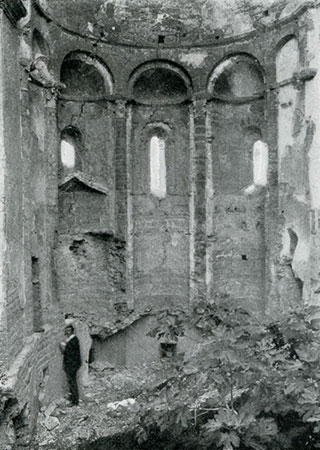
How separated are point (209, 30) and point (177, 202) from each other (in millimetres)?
4181

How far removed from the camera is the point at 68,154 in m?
11.4

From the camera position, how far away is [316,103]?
1016 cm

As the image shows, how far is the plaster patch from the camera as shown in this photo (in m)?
11.7

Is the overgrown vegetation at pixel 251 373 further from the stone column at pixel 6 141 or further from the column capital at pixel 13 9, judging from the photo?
the column capital at pixel 13 9

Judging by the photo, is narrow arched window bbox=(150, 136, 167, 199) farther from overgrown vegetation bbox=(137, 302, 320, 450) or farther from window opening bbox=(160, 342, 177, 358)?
overgrown vegetation bbox=(137, 302, 320, 450)

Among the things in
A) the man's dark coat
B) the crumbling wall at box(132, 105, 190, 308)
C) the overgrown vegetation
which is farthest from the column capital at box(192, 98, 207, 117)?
the overgrown vegetation

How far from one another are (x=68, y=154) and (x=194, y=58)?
149 inches

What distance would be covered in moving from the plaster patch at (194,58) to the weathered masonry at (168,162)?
1.3 inches

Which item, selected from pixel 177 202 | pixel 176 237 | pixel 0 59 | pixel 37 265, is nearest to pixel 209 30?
pixel 177 202

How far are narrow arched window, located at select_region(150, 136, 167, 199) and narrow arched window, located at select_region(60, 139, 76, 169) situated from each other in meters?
1.97

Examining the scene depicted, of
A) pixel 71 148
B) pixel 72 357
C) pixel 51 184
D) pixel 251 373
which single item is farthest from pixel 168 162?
pixel 251 373

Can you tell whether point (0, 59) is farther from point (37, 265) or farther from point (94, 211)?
point (94, 211)

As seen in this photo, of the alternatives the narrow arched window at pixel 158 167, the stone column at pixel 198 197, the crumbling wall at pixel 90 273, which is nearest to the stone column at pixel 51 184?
the crumbling wall at pixel 90 273

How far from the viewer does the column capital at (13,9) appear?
724cm
